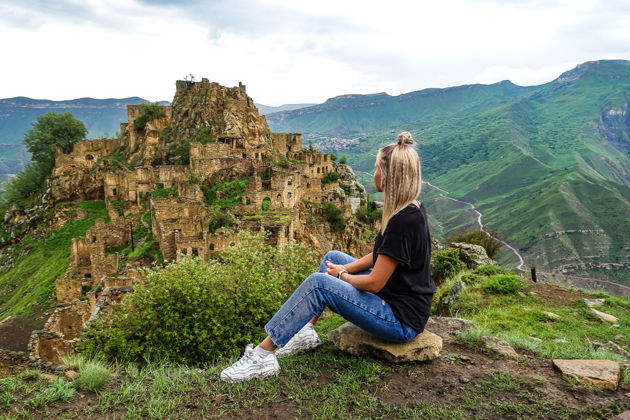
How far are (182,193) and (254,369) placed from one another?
98.1ft

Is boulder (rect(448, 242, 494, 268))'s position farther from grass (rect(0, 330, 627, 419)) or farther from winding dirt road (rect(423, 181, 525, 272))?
winding dirt road (rect(423, 181, 525, 272))

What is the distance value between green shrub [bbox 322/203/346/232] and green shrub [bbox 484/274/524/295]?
101 ft

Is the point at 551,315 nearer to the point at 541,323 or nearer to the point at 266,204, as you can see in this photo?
the point at 541,323

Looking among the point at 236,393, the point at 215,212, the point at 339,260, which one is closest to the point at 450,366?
the point at 339,260

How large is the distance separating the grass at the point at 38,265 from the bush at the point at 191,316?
21.5 meters

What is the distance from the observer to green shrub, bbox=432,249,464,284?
15.1 metres

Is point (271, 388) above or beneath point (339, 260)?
beneath

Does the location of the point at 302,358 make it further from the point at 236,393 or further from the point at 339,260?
the point at 339,260

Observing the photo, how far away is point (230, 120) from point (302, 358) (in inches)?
1886

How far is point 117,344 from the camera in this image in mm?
8055

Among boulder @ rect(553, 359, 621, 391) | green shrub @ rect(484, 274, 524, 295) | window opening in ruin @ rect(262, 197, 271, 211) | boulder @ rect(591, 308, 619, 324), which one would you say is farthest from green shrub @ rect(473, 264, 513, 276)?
window opening in ruin @ rect(262, 197, 271, 211)

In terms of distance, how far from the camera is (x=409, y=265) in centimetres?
509

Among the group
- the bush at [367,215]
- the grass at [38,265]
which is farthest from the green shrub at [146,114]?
the bush at [367,215]

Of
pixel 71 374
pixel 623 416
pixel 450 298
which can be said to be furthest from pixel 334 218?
pixel 623 416
